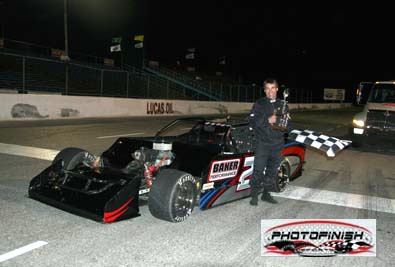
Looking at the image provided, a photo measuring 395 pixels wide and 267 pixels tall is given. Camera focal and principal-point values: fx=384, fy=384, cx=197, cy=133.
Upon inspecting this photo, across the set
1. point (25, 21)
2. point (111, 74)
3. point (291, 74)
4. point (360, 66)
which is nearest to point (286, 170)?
point (111, 74)

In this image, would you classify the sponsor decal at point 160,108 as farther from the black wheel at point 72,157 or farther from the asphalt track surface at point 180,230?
the black wheel at point 72,157

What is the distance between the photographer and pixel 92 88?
22.8 metres

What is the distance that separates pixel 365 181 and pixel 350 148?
4.69m

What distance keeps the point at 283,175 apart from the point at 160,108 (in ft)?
60.8

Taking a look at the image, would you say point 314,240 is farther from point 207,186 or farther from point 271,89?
point 271,89

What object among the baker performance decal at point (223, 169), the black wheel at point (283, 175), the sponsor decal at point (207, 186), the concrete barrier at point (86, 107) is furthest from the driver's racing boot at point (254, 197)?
the concrete barrier at point (86, 107)

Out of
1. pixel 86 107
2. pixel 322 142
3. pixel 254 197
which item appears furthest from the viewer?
pixel 86 107

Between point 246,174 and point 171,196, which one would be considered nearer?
point 171,196

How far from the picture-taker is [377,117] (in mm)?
10625

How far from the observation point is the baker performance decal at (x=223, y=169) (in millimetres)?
4516

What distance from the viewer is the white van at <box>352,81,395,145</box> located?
412 inches

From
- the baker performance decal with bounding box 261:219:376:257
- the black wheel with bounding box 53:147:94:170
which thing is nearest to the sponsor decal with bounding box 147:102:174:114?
the black wheel with bounding box 53:147:94:170

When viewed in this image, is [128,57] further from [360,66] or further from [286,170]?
[360,66]

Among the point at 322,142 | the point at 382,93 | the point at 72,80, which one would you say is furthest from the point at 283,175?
the point at 72,80
